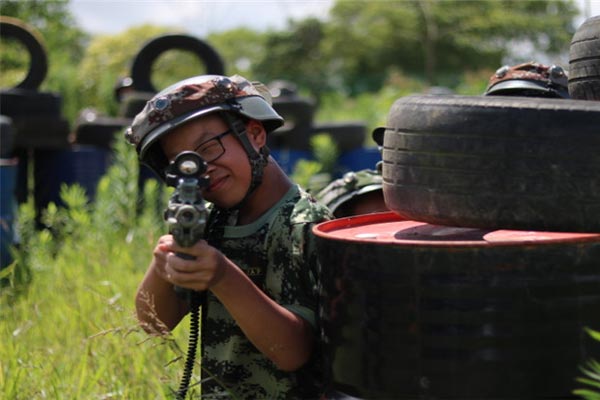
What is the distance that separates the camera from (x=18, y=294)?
236 inches

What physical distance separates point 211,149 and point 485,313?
0.86m

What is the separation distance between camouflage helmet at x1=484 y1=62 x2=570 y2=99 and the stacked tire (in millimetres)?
1712

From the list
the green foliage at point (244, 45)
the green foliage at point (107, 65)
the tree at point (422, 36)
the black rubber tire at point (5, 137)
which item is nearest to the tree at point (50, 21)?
the green foliage at point (107, 65)

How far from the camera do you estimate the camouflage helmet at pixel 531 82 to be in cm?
438

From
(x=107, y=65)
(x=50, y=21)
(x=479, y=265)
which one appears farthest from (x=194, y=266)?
(x=50, y=21)

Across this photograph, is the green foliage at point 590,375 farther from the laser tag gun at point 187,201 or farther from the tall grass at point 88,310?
the tall grass at point 88,310

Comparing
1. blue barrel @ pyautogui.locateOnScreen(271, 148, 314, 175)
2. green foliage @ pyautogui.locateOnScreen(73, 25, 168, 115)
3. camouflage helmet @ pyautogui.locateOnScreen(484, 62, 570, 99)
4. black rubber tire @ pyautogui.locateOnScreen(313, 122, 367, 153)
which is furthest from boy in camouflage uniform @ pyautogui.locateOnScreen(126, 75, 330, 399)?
green foliage @ pyautogui.locateOnScreen(73, 25, 168, 115)

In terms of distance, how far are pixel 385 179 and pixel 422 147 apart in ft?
0.68

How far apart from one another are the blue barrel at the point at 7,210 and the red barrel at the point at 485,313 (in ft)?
13.7

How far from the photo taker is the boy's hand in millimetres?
2701

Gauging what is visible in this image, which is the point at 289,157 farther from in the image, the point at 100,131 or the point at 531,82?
the point at 531,82

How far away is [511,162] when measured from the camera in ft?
8.57

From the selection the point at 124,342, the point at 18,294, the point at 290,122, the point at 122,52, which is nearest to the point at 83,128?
the point at 290,122

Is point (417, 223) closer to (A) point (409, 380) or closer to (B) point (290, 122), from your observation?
(A) point (409, 380)
